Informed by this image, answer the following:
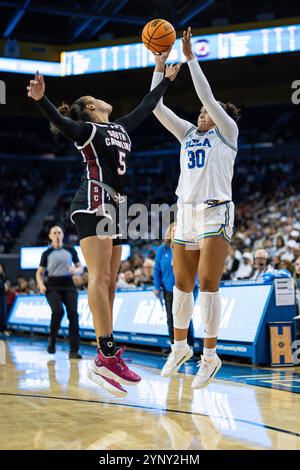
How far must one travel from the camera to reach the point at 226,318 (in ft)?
32.9

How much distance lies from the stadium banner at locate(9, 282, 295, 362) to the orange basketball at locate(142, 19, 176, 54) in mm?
4690

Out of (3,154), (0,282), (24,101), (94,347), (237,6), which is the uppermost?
(237,6)

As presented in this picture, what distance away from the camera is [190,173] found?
212 inches

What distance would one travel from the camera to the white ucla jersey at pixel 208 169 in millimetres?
5293

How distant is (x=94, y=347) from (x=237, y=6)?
16.1 m

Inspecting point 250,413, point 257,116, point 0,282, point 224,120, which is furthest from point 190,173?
point 257,116

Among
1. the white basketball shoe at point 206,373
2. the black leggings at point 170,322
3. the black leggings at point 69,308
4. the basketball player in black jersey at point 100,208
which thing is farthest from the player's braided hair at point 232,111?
the black leggings at point 69,308

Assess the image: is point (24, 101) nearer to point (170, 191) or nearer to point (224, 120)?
point (170, 191)

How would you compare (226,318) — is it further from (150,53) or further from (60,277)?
(150,53)

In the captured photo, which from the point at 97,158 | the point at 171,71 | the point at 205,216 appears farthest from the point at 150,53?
the point at 97,158

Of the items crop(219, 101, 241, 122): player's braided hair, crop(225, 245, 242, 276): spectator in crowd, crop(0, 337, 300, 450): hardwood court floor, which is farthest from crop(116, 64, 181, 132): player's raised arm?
crop(225, 245, 242, 276): spectator in crowd

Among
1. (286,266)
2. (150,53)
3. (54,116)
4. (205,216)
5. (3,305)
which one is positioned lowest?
(3,305)

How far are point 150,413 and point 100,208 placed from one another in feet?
5.75

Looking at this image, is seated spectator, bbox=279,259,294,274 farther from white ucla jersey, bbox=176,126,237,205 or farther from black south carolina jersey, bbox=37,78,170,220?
black south carolina jersey, bbox=37,78,170,220
